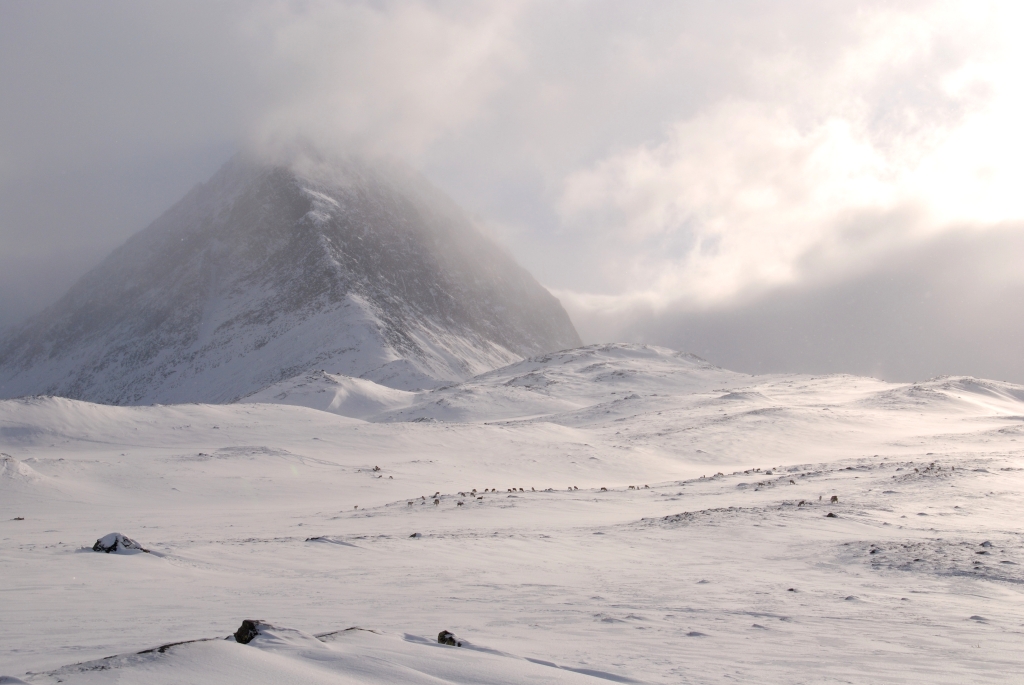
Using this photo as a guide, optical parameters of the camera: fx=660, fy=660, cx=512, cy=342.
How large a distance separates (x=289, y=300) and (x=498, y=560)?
397 ft

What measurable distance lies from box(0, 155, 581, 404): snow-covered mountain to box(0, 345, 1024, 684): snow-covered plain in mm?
73399

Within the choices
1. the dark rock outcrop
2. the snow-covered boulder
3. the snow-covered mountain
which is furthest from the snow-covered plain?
the snow-covered mountain

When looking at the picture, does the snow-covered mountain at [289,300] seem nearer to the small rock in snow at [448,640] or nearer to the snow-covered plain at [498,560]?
the snow-covered plain at [498,560]

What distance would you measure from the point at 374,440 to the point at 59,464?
12266 millimetres

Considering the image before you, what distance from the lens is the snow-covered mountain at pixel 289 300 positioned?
110 m

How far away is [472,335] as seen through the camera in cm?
13600

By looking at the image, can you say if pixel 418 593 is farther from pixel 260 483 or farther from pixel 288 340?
pixel 288 340

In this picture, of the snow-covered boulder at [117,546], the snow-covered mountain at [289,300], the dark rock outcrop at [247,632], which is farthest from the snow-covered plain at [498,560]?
the snow-covered mountain at [289,300]

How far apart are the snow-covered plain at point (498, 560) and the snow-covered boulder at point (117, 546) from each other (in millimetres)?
277

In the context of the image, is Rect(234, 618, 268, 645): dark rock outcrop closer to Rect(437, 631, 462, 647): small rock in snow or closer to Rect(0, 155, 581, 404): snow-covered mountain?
Rect(437, 631, 462, 647): small rock in snow

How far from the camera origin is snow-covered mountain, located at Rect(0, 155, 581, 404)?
10975cm

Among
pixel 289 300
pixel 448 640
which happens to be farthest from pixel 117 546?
pixel 289 300

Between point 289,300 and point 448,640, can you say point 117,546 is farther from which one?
point 289,300

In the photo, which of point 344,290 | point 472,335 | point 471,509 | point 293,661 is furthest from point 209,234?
point 293,661
